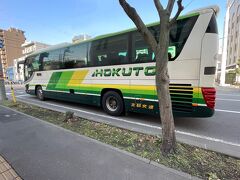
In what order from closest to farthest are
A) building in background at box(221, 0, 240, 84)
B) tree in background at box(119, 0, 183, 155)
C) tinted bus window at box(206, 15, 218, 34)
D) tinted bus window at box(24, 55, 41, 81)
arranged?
tree in background at box(119, 0, 183, 155), tinted bus window at box(206, 15, 218, 34), tinted bus window at box(24, 55, 41, 81), building in background at box(221, 0, 240, 84)

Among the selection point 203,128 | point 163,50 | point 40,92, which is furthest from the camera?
point 40,92

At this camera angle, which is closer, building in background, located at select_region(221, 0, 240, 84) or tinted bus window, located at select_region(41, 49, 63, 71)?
tinted bus window, located at select_region(41, 49, 63, 71)

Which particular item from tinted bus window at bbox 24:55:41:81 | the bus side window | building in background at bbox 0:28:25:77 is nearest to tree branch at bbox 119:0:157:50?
the bus side window

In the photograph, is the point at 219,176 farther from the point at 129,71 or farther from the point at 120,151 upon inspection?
the point at 129,71

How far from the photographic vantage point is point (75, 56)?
21.5ft

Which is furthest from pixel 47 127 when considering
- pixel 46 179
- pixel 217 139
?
pixel 217 139

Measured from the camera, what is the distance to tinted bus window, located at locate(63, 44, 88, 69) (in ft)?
20.3

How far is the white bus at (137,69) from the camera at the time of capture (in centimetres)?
368

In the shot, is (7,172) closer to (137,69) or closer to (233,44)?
(137,69)

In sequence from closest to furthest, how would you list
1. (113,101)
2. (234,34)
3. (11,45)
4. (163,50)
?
(163,50), (113,101), (234,34), (11,45)

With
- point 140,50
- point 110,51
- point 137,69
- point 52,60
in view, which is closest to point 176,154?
point 137,69

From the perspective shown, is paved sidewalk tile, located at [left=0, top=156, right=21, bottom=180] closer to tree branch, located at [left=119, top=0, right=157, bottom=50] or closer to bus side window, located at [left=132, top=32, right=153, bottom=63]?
tree branch, located at [left=119, top=0, right=157, bottom=50]

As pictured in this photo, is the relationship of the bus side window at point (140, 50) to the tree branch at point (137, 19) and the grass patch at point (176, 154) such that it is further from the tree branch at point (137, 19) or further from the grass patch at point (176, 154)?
the grass patch at point (176, 154)

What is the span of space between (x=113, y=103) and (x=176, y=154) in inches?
131
